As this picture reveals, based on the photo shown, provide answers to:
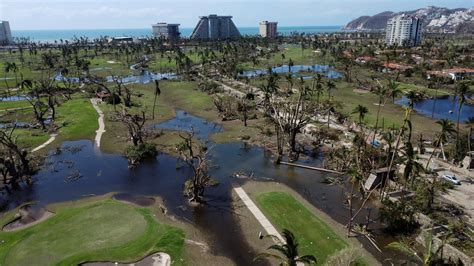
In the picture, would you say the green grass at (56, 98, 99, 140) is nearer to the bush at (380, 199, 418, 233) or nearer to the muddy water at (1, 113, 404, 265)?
the muddy water at (1, 113, 404, 265)

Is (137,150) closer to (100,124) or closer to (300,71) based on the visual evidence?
(100,124)

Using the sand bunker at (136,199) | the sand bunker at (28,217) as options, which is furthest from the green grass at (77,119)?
the sand bunker at (28,217)

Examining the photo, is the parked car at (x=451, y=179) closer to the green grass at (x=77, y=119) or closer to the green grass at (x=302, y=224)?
the green grass at (x=302, y=224)

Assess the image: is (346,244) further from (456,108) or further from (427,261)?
(456,108)

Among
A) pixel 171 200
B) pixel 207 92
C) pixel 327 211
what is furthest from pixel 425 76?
pixel 171 200

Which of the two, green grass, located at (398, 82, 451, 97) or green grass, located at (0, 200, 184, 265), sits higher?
green grass, located at (398, 82, 451, 97)

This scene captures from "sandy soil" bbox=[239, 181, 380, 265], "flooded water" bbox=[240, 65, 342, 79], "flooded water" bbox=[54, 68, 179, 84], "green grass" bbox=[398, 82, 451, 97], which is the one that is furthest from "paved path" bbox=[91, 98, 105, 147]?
"green grass" bbox=[398, 82, 451, 97]
